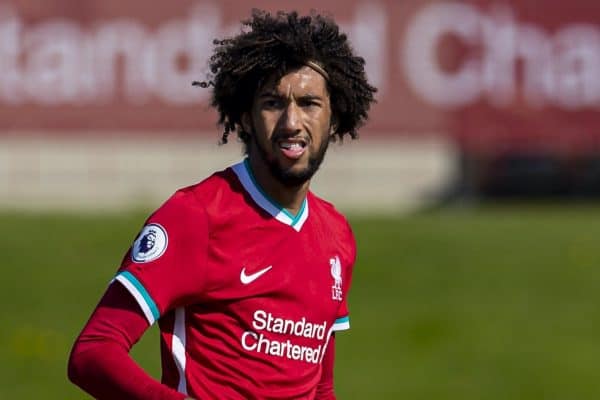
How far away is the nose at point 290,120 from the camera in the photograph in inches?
219

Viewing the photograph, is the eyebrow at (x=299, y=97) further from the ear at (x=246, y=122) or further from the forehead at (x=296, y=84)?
the ear at (x=246, y=122)

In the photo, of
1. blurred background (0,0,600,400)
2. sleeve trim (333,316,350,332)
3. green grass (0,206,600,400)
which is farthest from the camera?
blurred background (0,0,600,400)

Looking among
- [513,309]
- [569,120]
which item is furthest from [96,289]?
[569,120]

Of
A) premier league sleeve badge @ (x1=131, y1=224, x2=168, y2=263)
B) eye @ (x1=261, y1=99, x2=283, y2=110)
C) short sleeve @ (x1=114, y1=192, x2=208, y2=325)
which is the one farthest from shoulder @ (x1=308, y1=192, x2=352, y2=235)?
premier league sleeve badge @ (x1=131, y1=224, x2=168, y2=263)

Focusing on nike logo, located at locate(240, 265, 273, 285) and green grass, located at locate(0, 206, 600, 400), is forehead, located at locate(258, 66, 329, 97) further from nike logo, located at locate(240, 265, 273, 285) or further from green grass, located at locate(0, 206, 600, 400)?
green grass, located at locate(0, 206, 600, 400)

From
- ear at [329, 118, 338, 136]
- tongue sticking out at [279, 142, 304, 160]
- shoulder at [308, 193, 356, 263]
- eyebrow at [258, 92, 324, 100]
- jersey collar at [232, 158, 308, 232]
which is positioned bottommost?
shoulder at [308, 193, 356, 263]

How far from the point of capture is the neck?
18.9 feet

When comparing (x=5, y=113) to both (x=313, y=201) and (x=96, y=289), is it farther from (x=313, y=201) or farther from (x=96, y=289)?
(x=313, y=201)

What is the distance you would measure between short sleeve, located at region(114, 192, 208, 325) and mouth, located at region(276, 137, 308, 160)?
34cm

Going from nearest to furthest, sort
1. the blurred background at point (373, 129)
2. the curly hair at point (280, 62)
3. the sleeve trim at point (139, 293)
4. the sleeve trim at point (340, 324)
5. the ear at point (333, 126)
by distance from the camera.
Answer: the sleeve trim at point (139, 293) → the curly hair at point (280, 62) → the ear at point (333, 126) → the sleeve trim at point (340, 324) → the blurred background at point (373, 129)

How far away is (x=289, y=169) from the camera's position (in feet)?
18.5

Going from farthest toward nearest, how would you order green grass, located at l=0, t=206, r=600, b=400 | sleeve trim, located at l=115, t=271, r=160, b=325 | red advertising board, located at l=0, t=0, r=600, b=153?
1. red advertising board, located at l=0, t=0, r=600, b=153
2. green grass, located at l=0, t=206, r=600, b=400
3. sleeve trim, located at l=115, t=271, r=160, b=325

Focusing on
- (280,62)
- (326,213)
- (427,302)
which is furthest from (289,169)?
(427,302)

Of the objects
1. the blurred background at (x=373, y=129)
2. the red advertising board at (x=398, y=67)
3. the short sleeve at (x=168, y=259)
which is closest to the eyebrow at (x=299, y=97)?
the short sleeve at (x=168, y=259)
